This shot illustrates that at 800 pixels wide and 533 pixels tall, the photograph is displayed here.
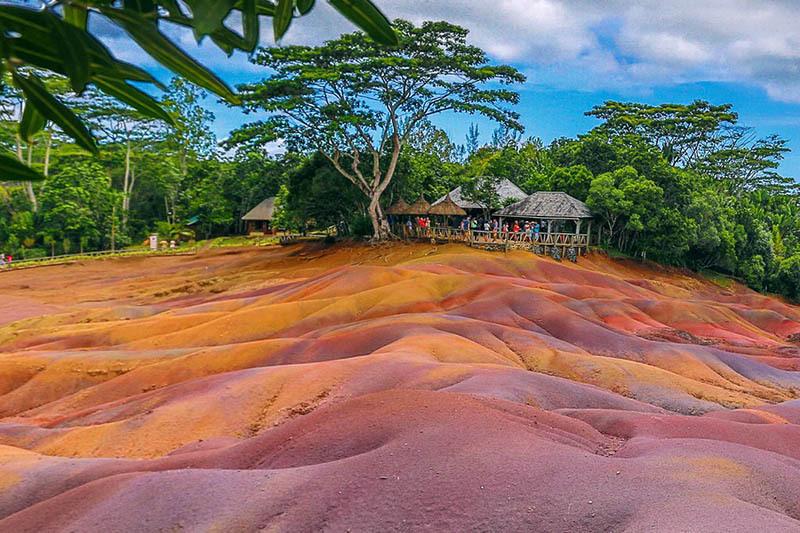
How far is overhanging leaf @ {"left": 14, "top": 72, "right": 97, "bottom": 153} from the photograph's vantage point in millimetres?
1032

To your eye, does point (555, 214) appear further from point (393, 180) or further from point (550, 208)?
point (393, 180)

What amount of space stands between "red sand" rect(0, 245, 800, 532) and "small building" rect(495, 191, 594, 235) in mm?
9340

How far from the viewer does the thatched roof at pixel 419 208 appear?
32.4 meters

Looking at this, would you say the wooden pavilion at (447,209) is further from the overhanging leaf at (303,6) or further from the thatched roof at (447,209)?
the overhanging leaf at (303,6)

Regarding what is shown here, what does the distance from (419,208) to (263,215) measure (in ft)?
67.6

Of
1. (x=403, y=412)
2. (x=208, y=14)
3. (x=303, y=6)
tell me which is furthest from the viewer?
(x=403, y=412)

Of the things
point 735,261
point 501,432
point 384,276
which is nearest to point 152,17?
point 501,432

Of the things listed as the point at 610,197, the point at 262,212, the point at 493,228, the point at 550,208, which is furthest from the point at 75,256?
the point at 610,197

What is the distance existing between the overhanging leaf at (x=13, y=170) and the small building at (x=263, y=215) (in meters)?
47.4

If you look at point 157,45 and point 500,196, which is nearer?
point 157,45

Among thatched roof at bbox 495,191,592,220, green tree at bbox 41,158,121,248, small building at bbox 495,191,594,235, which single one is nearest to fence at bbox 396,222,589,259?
small building at bbox 495,191,594,235

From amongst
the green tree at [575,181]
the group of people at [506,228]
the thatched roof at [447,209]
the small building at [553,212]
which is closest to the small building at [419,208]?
the thatched roof at [447,209]

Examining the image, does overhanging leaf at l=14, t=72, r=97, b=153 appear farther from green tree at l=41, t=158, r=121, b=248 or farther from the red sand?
green tree at l=41, t=158, r=121, b=248

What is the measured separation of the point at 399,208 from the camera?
112 ft
